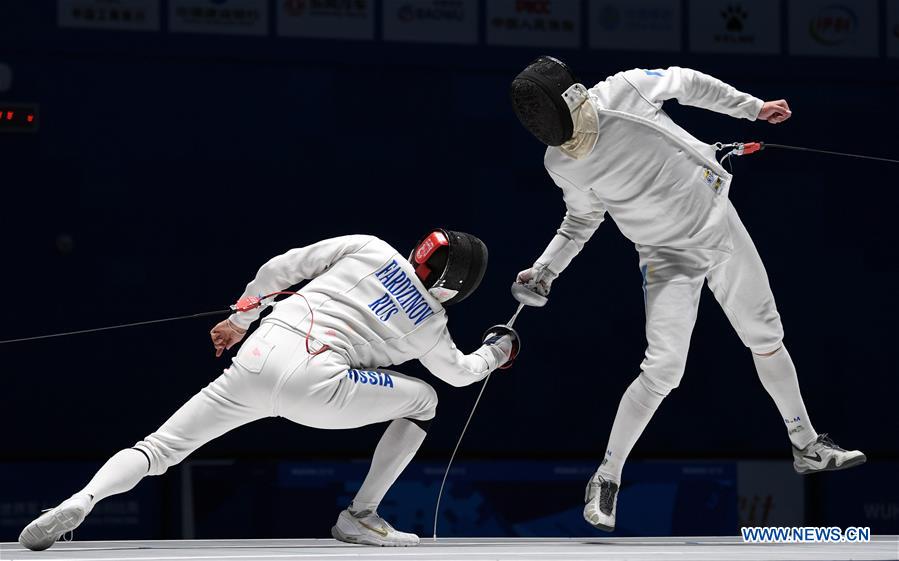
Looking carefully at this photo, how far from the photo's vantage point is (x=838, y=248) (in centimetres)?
548

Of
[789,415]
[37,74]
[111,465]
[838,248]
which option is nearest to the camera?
[111,465]

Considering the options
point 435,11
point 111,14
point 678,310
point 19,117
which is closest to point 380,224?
point 435,11

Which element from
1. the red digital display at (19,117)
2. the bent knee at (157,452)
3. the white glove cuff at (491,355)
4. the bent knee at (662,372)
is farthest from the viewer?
the red digital display at (19,117)

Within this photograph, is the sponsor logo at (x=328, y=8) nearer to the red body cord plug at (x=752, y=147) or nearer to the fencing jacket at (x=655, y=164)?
the fencing jacket at (x=655, y=164)

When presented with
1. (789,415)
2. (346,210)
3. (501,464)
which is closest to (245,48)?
(346,210)

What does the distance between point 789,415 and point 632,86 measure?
115 centimetres

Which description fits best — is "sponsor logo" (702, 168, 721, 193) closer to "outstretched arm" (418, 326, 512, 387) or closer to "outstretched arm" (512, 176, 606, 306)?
"outstretched arm" (512, 176, 606, 306)

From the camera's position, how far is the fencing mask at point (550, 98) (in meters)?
3.19

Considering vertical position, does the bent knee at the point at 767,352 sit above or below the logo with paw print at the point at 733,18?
below

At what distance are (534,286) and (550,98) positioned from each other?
0.69 meters

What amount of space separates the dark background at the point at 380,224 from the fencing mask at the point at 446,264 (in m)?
1.95

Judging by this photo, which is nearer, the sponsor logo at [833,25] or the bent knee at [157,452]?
the bent knee at [157,452]

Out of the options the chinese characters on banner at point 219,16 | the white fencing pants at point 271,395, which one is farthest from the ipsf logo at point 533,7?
the white fencing pants at point 271,395

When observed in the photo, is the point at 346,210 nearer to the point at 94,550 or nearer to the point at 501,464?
the point at 501,464
